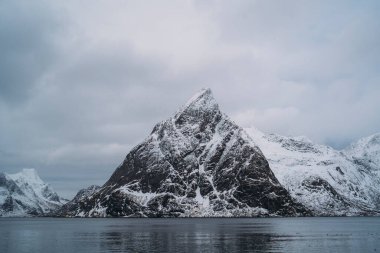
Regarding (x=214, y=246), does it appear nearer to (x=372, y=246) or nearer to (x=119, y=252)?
(x=119, y=252)

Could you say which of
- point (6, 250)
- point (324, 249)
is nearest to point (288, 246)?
point (324, 249)

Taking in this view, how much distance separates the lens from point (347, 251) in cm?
11794

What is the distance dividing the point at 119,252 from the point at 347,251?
180ft

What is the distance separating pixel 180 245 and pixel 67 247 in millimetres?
31222

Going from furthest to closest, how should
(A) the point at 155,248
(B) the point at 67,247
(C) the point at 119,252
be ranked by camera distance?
(B) the point at 67,247, (A) the point at 155,248, (C) the point at 119,252

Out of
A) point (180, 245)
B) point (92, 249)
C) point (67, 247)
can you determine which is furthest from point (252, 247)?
point (67, 247)

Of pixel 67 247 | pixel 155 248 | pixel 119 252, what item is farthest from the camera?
pixel 67 247

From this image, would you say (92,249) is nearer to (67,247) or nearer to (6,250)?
(67,247)

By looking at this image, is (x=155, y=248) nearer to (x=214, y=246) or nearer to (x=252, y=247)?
(x=214, y=246)

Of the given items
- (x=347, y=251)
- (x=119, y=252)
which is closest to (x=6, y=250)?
(x=119, y=252)

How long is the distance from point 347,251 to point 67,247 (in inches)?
2911

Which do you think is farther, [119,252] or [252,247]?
[252,247]

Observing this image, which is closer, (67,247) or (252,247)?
(252,247)

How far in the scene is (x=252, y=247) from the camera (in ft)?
417
